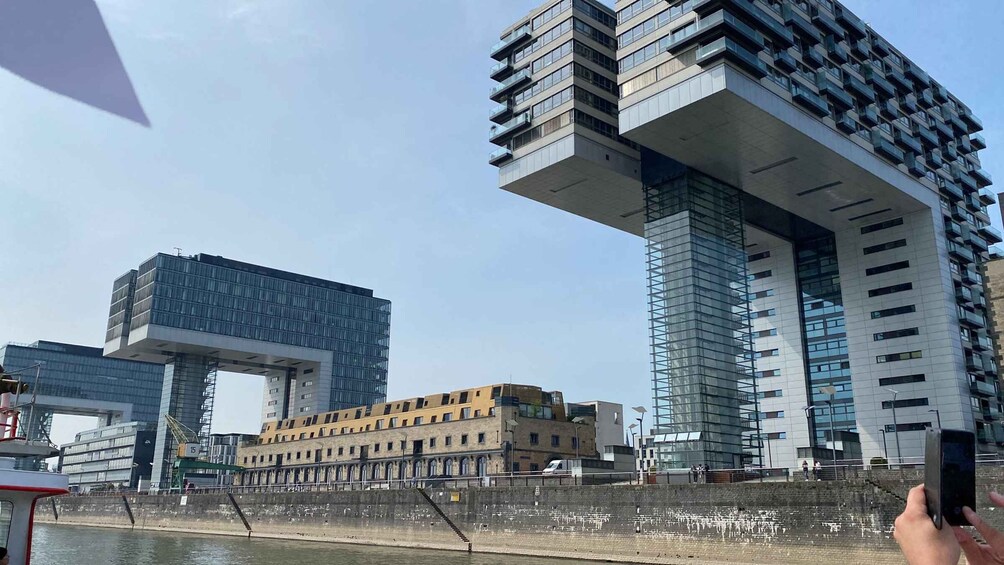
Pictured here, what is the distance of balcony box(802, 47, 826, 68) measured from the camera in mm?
77875

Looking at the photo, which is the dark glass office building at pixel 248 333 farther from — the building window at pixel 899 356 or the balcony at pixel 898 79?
the balcony at pixel 898 79

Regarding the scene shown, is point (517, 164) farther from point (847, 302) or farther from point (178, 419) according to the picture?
point (178, 419)

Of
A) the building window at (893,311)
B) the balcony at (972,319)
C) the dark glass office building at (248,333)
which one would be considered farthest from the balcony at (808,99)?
the dark glass office building at (248,333)

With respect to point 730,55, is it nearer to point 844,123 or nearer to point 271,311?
point 844,123

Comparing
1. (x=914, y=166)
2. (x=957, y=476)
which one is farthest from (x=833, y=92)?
(x=957, y=476)

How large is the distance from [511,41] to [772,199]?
1219 inches

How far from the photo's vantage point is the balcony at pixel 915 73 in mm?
94625

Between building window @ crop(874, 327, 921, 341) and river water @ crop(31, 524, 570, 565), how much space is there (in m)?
54.1

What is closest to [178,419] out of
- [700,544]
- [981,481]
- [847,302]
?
[847,302]

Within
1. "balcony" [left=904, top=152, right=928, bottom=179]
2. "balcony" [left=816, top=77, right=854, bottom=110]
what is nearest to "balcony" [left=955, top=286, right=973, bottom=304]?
"balcony" [left=904, top=152, right=928, bottom=179]

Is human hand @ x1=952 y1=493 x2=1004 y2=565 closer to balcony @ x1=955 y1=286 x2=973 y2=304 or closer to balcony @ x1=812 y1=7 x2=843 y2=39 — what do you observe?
balcony @ x1=812 y1=7 x2=843 y2=39

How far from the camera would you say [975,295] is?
91.8 meters

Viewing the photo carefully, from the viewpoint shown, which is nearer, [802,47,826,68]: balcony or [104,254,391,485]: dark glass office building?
[802,47,826,68]: balcony

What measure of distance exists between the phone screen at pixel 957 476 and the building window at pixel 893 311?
3655 inches
